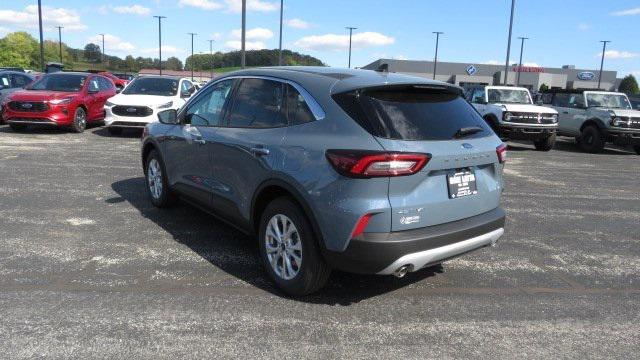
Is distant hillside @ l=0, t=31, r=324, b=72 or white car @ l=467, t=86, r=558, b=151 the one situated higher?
A: distant hillside @ l=0, t=31, r=324, b=72

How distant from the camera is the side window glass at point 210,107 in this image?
4895 mm

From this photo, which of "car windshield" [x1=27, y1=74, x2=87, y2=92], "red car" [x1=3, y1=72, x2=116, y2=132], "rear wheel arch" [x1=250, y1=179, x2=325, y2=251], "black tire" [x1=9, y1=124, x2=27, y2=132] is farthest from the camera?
"car windshield" [x1=27, y1=74, x2=87, y2=92]

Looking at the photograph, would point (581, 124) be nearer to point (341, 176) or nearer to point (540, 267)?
point (540, 267)

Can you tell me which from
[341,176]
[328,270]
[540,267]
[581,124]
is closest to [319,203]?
[341,176]

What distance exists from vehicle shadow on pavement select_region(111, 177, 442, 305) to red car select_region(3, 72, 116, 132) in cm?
784

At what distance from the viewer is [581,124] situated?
1575 centimetres

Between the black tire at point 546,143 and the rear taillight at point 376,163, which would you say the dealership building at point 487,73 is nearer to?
the black tire at point 546,143

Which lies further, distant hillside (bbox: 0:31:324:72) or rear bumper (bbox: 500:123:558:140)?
distant hillside (bbox: 0:31:324:72)

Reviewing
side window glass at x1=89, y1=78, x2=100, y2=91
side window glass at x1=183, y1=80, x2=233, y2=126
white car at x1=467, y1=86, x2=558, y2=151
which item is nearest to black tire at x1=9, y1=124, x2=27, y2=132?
side window glass at x1=89, y1=78, x2=100, y2=91

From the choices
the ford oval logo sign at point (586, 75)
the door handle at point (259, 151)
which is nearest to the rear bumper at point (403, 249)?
the door handle at point (259, 151)

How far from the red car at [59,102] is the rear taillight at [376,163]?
1212 cm

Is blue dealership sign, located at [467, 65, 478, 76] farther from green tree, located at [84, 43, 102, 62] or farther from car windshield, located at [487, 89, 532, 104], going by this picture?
green tree, located at [84, 43, 102, 62]

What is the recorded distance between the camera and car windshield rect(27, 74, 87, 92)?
1420cm

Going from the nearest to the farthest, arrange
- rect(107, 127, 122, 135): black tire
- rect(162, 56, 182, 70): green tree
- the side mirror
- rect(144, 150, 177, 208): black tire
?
the side mirror → rect(144, 150, 177, 208): black tire → rect(107, 127, 122, 135): black tire → rect(162, 56, 182, 70): green tree
